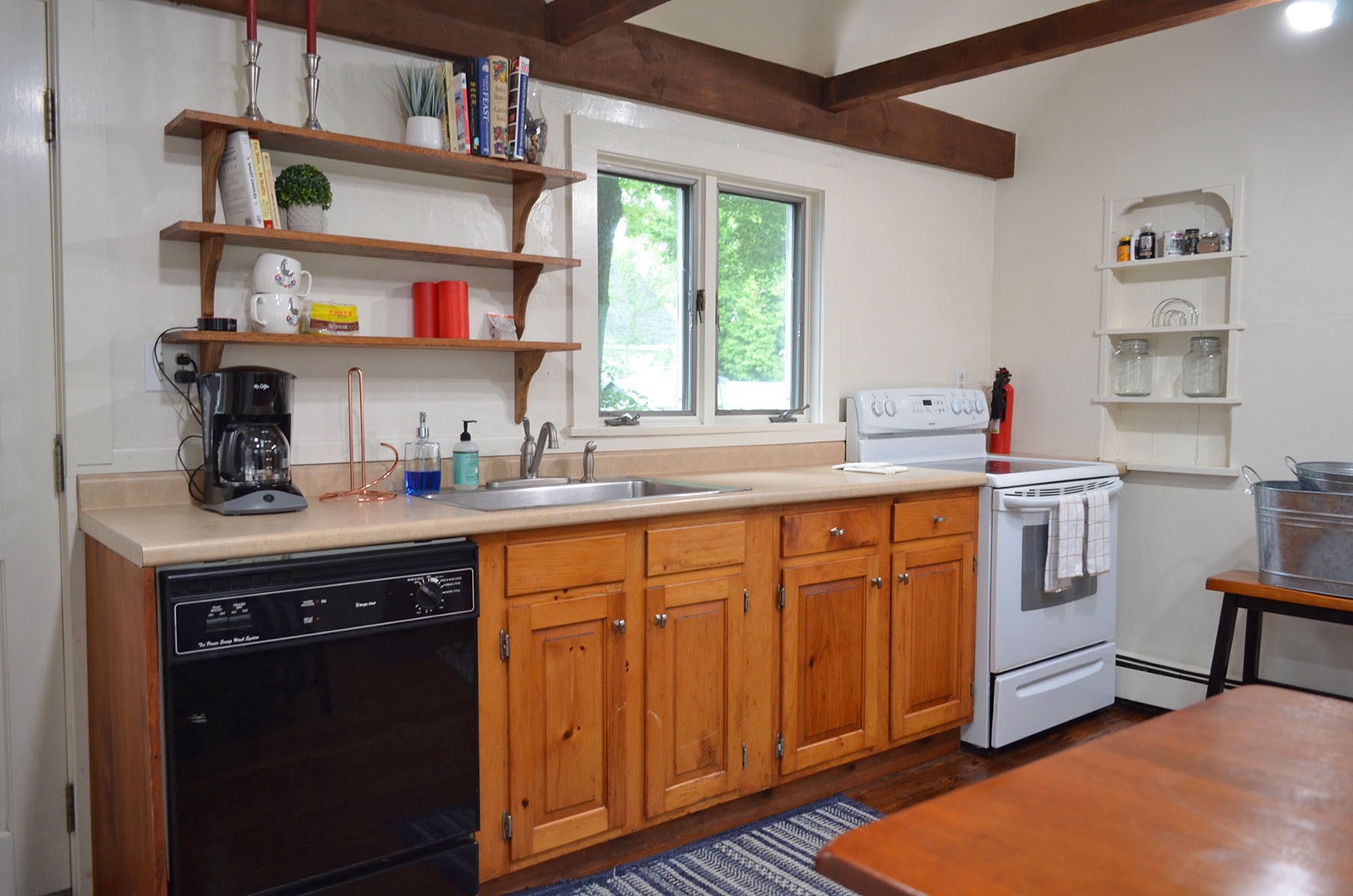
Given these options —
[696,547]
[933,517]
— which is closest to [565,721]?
[696,547]

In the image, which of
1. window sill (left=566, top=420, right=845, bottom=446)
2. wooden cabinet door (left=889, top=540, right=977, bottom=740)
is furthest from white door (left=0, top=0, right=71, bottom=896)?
→ wooden cabinet door (left=889, top=540, right=977, bottom=740)

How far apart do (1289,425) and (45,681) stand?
12.5 feet

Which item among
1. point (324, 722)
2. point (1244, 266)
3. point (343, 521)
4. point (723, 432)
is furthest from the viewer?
point (1244, 266)

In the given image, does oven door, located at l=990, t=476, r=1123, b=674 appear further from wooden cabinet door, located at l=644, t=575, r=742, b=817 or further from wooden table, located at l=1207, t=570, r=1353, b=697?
wooden cabinet door, located at l=644, t=575, r=742, b=817

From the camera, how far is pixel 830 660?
2.79 m

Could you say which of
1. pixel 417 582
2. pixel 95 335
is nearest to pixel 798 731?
pixel 417 582

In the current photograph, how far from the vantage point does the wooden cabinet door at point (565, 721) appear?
218cm

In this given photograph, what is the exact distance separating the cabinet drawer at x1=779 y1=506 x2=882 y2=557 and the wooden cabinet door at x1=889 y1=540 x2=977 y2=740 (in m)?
0.16

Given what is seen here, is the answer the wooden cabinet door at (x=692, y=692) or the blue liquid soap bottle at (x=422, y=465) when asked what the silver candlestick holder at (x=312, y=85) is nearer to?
the blue liquid soap bottle at (x=422, y=465)

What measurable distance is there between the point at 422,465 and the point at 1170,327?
2797mm

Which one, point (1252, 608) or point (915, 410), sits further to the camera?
point (915, 410)

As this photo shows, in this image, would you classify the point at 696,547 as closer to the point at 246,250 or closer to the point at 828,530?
the point at 828,530

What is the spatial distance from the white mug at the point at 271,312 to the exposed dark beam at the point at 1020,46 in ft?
7.05

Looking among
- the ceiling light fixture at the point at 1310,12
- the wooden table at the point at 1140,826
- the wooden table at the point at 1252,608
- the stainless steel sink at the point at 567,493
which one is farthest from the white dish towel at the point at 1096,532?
the wooden table at the point at 1140,826
